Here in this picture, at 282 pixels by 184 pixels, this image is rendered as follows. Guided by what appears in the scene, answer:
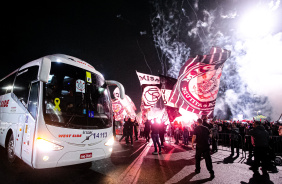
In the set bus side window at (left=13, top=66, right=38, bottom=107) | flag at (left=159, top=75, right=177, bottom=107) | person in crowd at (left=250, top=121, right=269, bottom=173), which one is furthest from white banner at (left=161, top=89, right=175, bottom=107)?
bus side window at (left=13, top=66, right=38, bottom=107)

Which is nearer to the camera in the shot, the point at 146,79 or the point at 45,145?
the point at 45,145

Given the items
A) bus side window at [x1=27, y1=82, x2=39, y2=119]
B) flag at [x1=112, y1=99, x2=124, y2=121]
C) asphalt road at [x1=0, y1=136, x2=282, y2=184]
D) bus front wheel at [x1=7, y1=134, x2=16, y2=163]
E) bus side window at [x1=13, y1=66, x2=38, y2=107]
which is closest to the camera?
bus side window at [x1=27, y1=82, x2=39, y2=119]

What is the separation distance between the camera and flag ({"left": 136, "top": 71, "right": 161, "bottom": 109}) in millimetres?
12555

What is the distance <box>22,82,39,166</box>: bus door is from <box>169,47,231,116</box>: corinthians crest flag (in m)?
7.96

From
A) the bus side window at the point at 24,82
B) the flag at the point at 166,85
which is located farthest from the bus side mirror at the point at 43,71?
the flag at the point at 166,85

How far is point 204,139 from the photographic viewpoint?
17.0 ft

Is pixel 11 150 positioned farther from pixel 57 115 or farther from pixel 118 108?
pixel 118 108

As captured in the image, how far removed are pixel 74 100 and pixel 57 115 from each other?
64cm

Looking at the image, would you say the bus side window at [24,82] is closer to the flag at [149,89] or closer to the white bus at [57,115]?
the white bus at [57,115]

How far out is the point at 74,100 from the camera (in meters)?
4.55

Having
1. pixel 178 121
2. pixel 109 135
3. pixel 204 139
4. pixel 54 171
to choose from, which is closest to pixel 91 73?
pixel 109 135

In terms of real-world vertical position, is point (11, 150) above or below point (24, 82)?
below

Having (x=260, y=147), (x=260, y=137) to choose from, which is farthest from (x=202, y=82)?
(x=260, y=147)

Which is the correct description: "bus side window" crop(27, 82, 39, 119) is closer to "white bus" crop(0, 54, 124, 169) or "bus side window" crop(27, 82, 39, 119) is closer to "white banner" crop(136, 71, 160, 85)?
"white bus" crop(0, 54, 124, 169)
